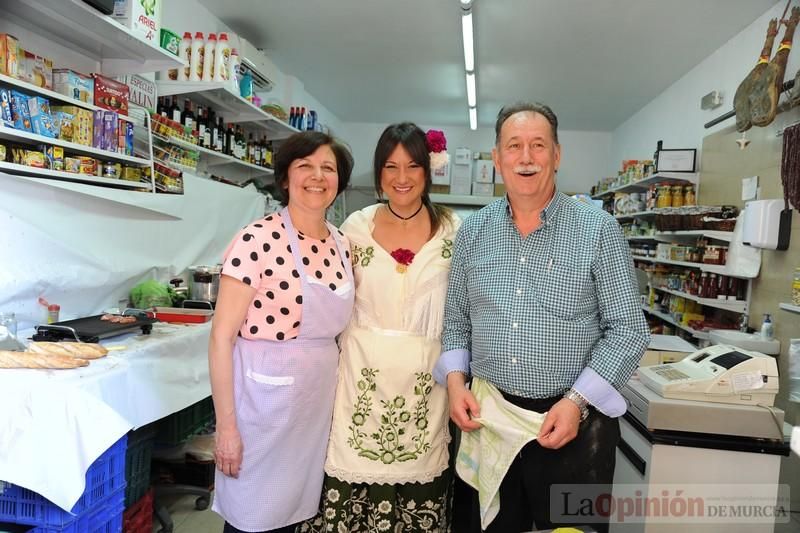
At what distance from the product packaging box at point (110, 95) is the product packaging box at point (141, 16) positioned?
294mm

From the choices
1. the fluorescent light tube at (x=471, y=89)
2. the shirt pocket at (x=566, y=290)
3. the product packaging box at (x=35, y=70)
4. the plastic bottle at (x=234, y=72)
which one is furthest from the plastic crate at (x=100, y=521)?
the fluorescent light tube at (x=471, y=89)

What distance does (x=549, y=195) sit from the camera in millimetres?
1726

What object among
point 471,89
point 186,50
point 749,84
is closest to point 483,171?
point 471,89

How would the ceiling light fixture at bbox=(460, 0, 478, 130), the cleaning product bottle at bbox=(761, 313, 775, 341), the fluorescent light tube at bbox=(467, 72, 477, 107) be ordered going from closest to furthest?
the cleaning product bottle at bbox=(761, 313, 775, 341) → the ceiling light fixture at bbox=(460, 0, 478, 130) → the fluorescent light tube at bbox=(467, 72, 477, 107)

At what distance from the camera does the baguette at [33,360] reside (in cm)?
186

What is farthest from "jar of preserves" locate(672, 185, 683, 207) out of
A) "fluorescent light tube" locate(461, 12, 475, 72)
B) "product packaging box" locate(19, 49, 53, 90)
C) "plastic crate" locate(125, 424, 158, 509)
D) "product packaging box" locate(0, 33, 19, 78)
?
"product packaging box" locate(0, 33, 19, 78)

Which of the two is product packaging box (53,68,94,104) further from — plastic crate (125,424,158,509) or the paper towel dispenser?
the paper towel dispenser

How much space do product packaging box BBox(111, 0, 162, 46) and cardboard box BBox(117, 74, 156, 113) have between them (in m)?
0.49

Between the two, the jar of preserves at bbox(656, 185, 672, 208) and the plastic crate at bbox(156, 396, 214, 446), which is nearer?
the plastic crate at bbox(156, 396, 214, 446)

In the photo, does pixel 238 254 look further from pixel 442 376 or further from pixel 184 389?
pixel 184 389

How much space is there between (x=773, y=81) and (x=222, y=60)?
3.77m

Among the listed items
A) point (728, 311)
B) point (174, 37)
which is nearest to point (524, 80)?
point (728, 311)

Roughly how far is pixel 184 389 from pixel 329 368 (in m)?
1.06

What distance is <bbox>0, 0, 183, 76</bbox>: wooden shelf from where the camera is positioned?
2373 mm
